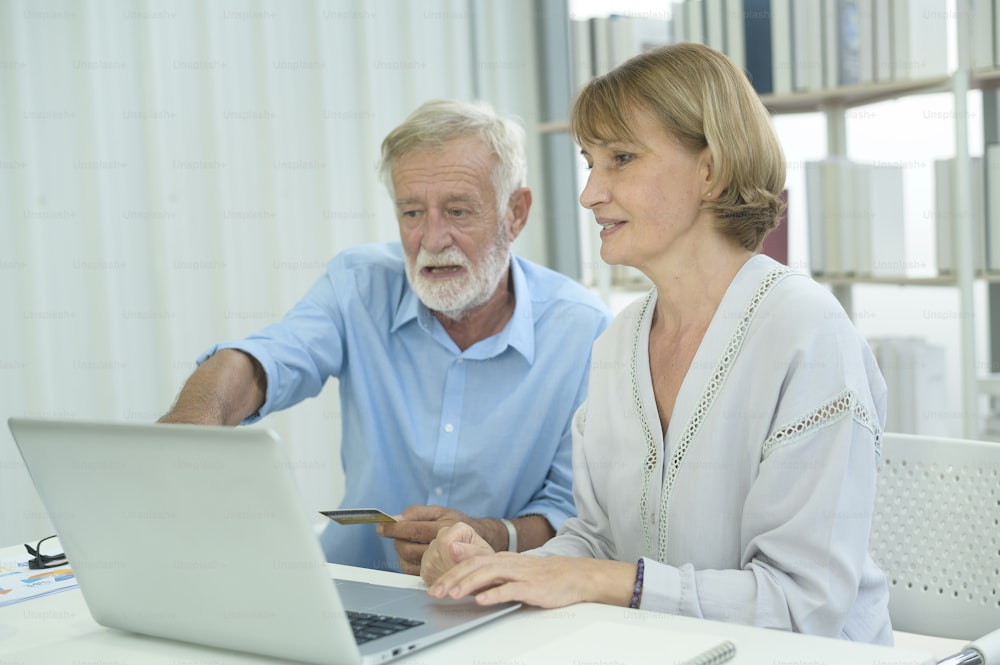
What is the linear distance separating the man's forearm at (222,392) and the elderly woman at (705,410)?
0.63 meters

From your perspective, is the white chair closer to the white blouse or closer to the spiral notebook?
the white blouse

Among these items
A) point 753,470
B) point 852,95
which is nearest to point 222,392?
point 753,470

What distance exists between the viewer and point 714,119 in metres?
1.50

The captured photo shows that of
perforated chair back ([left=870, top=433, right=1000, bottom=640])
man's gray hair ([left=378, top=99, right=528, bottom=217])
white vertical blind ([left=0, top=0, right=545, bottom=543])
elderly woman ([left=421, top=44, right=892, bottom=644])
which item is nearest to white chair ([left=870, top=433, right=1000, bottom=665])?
perforated chair back ([left=870, top=433, right=1000, bottom=640])

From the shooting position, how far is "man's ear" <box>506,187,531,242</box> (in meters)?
2.28

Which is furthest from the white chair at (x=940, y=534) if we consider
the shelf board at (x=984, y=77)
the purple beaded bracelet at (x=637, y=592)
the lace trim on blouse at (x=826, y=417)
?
the shelf board at (x=984, y=77)

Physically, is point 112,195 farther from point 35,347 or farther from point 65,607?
Answer: point 65,607

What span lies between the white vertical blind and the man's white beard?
3.46 feet

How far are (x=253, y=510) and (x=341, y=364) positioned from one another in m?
1.28

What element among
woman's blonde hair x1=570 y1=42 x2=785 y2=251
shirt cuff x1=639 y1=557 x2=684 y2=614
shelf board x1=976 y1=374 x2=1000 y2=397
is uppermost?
woman's blonde hair x1=570 y1=42 x2=785 y2=251

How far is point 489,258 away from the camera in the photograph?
7.20 feet

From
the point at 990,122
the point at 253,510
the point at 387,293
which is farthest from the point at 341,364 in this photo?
the point at 990,122

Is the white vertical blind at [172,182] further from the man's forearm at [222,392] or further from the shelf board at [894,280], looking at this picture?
the shelf board at [894,280]

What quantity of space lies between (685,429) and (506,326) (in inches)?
30.5
